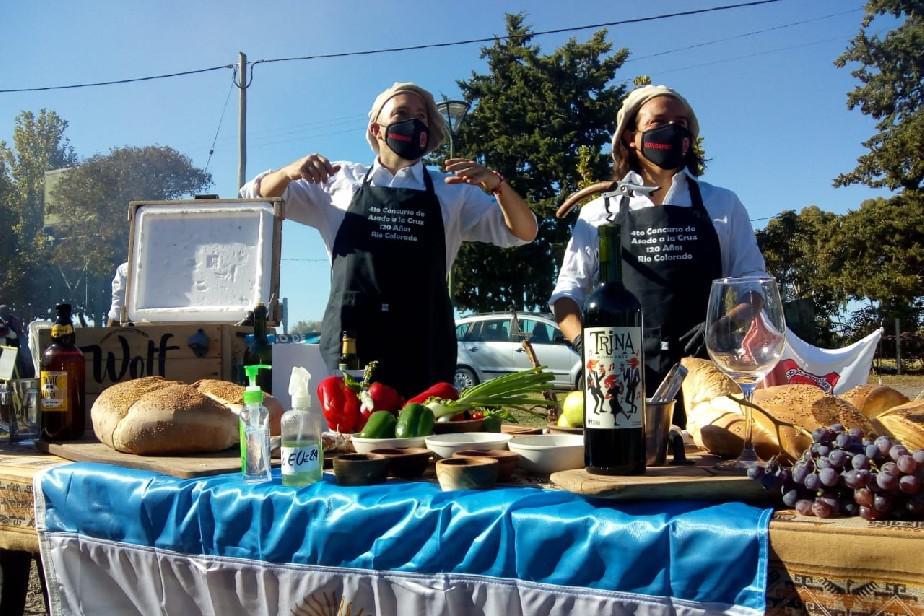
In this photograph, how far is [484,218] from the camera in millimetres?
2805

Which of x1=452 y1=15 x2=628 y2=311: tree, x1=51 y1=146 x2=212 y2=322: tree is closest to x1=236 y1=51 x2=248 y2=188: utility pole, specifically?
x1=452 y1=15 x2=628 y2=311: tree

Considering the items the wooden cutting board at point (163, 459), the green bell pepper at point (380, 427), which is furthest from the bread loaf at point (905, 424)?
the wooden cutting board at point (163, 459)

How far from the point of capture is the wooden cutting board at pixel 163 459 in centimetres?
154

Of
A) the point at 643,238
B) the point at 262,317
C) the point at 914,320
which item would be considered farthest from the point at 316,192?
the point at 914,320

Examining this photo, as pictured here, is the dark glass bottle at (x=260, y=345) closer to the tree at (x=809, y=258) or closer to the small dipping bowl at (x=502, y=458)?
the small dipping bowl at (x=502, y=458)

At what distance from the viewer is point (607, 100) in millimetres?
22219

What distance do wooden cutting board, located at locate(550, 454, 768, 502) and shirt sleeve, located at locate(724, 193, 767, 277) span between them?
1423 millimetres

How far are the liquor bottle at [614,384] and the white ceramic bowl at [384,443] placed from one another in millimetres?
455

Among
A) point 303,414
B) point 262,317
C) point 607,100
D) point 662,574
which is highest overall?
point 607,100

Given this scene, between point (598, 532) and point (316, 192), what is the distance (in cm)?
204

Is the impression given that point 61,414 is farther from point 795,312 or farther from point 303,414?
point 795,312

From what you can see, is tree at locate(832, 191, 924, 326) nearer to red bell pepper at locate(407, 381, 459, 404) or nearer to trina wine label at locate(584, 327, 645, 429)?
red bell pepper at locate(407, 381, 459, 404)

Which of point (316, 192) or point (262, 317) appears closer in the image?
point (262, 317)

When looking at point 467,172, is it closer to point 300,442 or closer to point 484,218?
point 484,218
